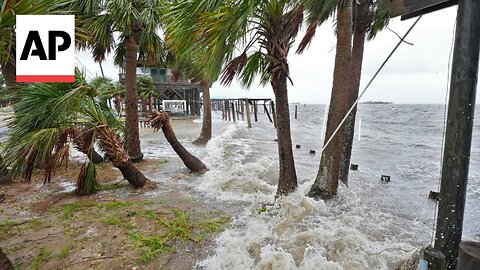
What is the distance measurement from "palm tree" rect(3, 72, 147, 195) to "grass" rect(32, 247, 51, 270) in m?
0.87

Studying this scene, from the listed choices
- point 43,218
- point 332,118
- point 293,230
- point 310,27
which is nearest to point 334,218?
point 293,230

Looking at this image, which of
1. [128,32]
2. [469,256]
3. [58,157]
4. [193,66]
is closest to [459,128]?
[469,256]

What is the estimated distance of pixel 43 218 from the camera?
435 centimetres

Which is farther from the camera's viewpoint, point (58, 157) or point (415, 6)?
point (58, 157)

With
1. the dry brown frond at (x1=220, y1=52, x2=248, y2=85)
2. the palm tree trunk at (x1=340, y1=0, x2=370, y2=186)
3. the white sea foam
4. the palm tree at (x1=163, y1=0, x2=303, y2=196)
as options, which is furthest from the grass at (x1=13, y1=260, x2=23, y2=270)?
the palm tree trunk at (x1=340, y1=0, x2=370, y2=186)

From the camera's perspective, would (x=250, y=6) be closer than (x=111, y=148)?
Yes

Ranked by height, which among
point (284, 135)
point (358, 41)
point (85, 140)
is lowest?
point (85, 140)

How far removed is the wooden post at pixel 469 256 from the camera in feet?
5.29

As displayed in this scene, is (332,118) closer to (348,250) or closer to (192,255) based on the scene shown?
(348,250)

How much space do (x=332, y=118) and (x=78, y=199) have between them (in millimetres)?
4768

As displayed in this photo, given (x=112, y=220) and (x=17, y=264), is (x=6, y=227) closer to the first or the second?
(x=17, y=264)

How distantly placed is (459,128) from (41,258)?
13.8 feet

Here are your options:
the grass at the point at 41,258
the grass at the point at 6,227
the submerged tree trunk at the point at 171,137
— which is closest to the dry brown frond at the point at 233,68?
the submerged tree trunk at the point at 171,137

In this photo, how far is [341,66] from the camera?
4566 mm
